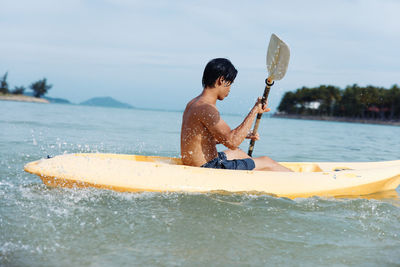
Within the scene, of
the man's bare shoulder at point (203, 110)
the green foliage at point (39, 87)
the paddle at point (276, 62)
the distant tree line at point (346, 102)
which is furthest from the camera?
the green foliage at point (39, 87)

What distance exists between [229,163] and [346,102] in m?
86.8

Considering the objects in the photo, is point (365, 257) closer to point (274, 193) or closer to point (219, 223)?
point (219, 223)

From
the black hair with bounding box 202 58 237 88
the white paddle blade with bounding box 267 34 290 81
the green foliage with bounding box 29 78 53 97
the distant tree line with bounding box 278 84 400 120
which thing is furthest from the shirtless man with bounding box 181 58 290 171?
the green foliage with bounding box 29 78 53 97

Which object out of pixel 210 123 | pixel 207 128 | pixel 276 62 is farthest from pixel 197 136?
pixel 276 62

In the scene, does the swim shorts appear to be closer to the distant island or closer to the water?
the water

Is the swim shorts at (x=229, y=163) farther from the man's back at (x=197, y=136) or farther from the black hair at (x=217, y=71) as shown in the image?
the black hair at (x=217, y=71)

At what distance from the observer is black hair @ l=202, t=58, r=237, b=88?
3889 mm

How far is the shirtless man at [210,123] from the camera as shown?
3842mm

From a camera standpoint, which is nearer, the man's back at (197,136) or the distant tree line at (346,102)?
the man's back at (197,136)

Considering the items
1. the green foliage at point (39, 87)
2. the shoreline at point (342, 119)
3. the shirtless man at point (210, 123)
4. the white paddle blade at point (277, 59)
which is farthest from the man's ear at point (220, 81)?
the green foliage at point (39, 87)

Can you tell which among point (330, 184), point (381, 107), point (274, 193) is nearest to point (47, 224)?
point (274, 193)

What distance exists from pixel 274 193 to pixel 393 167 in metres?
2.24

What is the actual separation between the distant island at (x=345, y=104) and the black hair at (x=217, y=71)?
79.3 metres

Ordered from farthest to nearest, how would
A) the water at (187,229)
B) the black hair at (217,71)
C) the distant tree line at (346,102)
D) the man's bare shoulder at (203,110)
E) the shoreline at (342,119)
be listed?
the shoreline at (342,119) < the distant tree line at (346,102) < the black hair at (217,71) < the man's bare shoulder at (203,110) < the water at (187,229)
